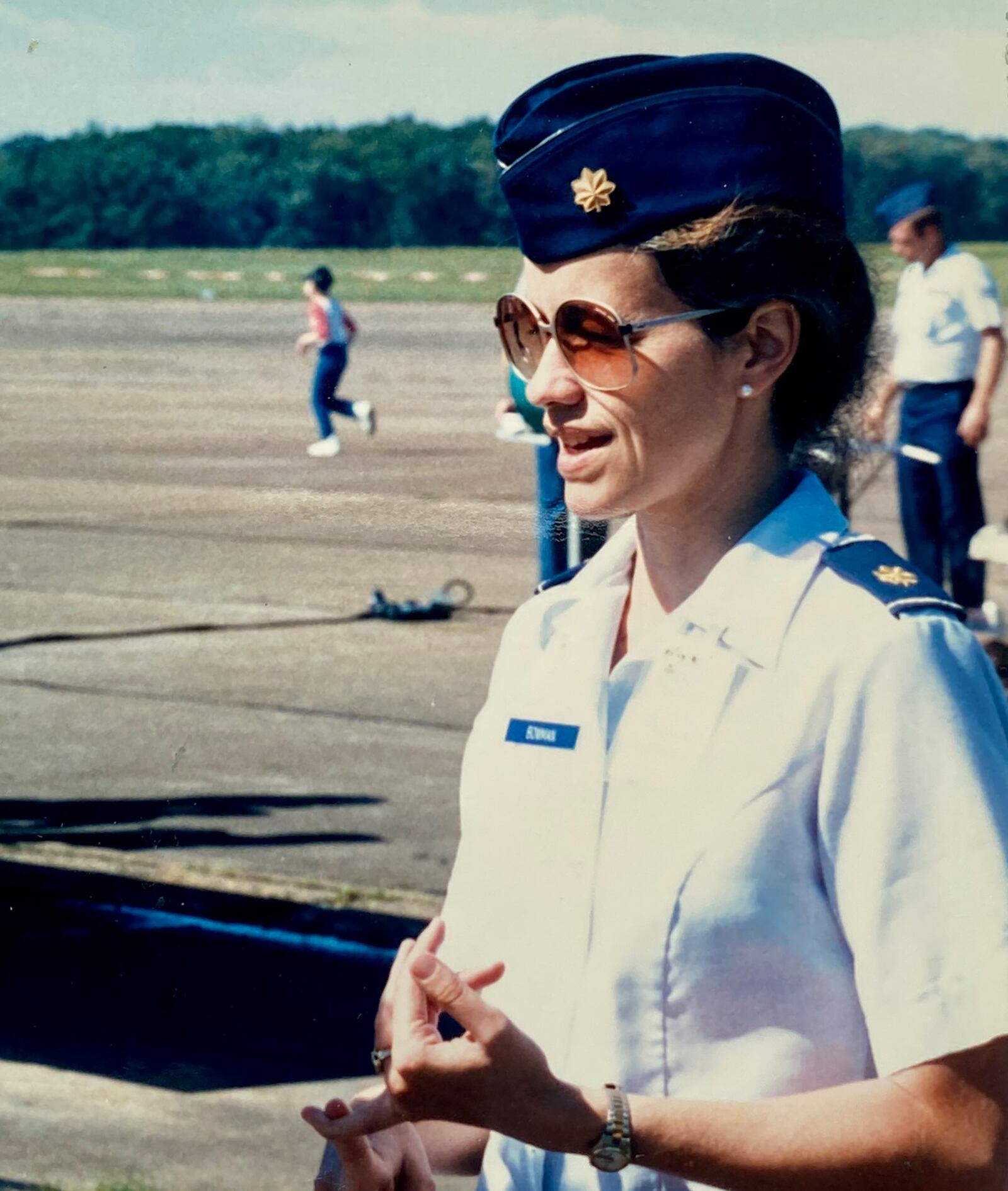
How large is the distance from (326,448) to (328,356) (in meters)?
0.94

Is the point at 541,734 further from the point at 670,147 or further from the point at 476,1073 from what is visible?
the point at 670,147

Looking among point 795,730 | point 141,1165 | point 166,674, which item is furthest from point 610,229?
point 166,674

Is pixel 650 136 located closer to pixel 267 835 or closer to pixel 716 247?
pixel 716 247

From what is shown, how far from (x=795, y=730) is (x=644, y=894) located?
0.59 ft

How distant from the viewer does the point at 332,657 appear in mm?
8008

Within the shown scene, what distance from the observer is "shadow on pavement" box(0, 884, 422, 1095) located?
13.6 feet

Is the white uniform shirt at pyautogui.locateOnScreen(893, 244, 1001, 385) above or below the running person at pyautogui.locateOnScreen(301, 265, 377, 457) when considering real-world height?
above

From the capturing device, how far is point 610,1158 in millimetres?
1348

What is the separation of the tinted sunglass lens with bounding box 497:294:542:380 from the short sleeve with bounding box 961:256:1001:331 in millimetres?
6158

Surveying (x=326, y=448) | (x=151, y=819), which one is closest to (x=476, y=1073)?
(x=151, y=819)

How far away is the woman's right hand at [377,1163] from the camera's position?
1.53 metres

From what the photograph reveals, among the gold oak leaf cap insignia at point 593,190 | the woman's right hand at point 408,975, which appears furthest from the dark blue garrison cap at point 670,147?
the woman's right hand at point 408,975

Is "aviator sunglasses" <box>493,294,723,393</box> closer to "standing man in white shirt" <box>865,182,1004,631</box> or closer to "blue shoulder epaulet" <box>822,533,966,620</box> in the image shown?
A: "blue shoulder epaulet" <box>822,533,966,620</box>

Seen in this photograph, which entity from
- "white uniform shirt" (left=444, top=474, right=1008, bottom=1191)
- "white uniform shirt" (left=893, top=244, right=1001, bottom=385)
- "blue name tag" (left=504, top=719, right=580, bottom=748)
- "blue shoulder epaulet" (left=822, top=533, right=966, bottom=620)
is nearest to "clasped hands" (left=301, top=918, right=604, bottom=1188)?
"white uniform shirt" (left=444, top=474, right=1008, bottom=1191)
